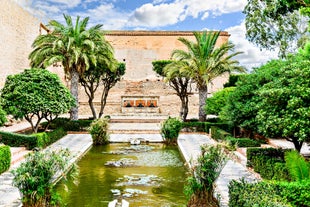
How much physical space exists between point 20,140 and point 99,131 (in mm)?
3288

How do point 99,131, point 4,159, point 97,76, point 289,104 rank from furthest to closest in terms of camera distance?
point 97,76
point 99,131
point 4,159
point 289,104

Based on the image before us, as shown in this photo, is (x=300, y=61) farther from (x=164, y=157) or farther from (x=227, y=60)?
(x=227, y=60)

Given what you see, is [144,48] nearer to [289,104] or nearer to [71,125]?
[71,125]

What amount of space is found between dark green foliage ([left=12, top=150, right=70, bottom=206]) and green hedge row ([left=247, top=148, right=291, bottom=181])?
13.8ft

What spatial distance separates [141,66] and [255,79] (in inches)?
1234

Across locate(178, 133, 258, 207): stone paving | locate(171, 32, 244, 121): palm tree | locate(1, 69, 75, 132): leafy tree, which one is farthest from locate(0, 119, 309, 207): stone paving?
locate(171, 32, 244, 121): palm tree

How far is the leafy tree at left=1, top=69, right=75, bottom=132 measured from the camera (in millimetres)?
13320

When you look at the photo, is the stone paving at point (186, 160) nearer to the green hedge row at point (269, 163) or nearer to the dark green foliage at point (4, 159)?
the dark green foliage at point (4, 159)

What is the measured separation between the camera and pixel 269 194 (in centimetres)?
506

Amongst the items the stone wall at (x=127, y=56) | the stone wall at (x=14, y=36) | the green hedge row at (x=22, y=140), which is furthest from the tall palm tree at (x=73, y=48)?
the green hedge row at (x=22, y=140)

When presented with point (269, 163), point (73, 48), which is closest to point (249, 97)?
point (269, 163)

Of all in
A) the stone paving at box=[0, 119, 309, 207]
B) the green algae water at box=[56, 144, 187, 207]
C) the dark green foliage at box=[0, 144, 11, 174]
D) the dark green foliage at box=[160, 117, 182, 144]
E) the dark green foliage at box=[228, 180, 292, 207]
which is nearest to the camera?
the dark green foliage at box=[228, 180, 292, 207]

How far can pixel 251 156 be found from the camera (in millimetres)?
9656

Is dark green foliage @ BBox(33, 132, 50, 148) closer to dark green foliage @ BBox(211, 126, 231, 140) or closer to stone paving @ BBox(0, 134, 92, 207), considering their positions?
stone paving @ BBox(0, 134, 92, 207)
